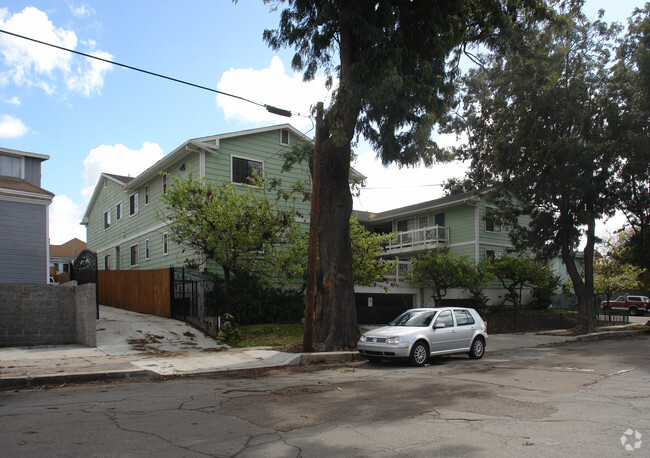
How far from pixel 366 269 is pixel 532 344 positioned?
6.92 metres

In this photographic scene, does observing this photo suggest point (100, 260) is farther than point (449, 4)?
Yes

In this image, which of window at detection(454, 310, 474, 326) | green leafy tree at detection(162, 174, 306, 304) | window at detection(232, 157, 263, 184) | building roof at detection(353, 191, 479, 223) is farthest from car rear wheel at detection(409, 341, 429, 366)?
building roof at detection(353, 191, 479, 223)

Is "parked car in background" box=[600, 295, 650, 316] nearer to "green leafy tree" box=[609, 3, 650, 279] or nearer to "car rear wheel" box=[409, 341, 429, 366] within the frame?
"green leafy tree" box=[609, 3, 650, 279]

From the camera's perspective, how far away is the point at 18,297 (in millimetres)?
13844

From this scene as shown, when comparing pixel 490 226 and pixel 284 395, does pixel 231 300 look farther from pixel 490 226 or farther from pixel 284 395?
pixel 490 226

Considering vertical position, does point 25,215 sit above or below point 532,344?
above

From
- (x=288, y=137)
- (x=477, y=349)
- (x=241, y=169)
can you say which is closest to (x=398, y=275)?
(x=288, y=137)

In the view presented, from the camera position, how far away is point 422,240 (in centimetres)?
3297

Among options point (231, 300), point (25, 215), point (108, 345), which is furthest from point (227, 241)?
point (25, 215)

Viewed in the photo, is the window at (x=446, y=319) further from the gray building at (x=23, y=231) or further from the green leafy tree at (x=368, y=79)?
the gray building at (x=23, y=231)

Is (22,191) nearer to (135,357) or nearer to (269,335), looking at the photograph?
(135,357)

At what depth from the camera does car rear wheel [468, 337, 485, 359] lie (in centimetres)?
1410

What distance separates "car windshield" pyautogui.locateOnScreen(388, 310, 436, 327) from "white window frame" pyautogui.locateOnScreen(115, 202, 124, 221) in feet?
72.8

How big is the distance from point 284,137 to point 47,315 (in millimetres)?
13923
